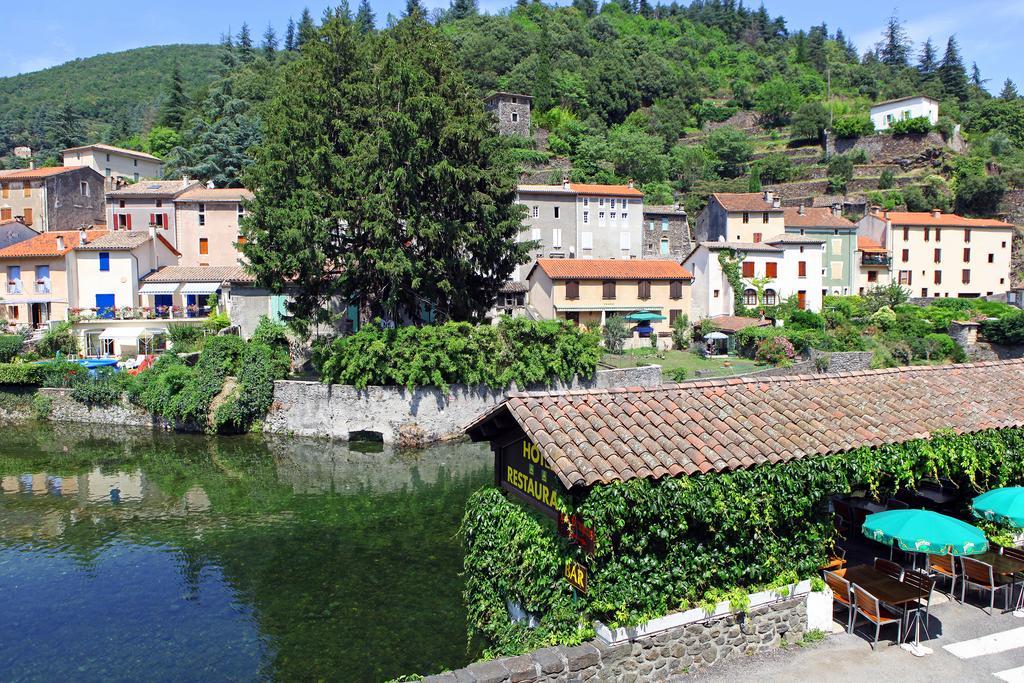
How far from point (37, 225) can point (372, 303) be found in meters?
35.3

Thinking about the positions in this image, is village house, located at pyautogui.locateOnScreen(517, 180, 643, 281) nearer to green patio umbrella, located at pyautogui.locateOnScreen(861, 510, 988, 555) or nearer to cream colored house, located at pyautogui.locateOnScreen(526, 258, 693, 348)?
cream colored house, located at pyautogui.locateOnScreen(526, 258, 693, 348)

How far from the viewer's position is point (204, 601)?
15703 millimetres

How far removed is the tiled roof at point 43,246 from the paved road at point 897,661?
45.0m

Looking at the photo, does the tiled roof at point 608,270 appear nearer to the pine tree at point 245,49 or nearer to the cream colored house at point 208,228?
the cream colored house at point 208,228

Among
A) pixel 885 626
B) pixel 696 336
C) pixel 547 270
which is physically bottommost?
pixel 885 626

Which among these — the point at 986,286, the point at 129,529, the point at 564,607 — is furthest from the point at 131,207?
the point at 986,286

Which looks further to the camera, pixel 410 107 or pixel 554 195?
pixel 554 195

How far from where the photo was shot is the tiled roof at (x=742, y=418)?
997cm

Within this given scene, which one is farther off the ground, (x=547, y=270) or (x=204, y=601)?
(x=547, y=270)

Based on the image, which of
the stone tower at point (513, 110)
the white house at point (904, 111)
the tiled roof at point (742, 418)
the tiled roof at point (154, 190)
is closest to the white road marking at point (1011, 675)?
the tiled roof at point (742, 418)

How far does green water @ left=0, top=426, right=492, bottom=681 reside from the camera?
44.0 ft

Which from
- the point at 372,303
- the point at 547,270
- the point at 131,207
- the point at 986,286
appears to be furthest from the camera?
the point at 986,286

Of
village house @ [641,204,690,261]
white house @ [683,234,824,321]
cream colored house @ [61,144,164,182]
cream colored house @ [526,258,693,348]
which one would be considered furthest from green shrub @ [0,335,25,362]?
village house @ [641,204,690,261]

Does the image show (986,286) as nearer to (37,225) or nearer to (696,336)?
(696,336)
